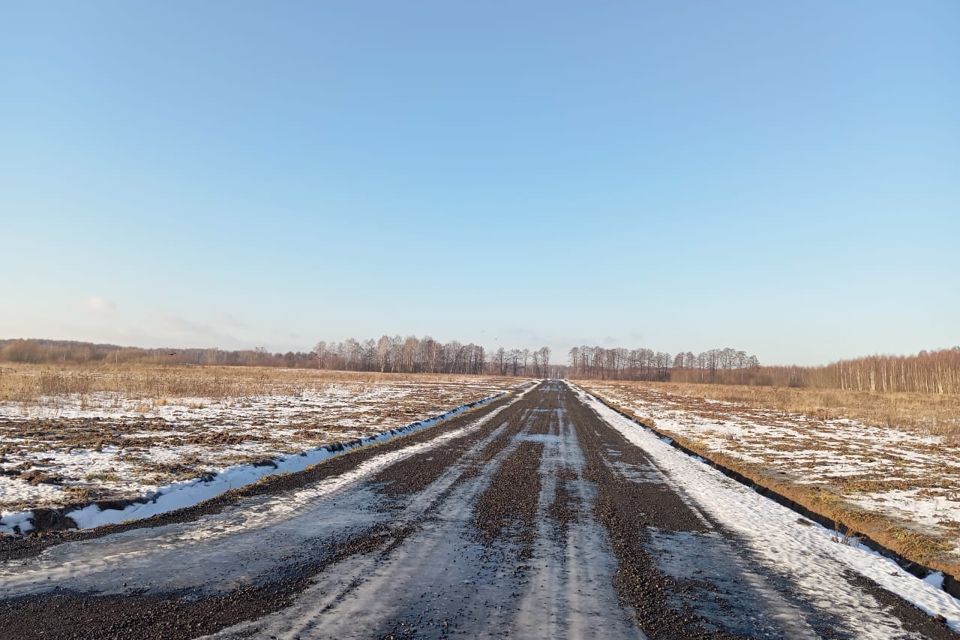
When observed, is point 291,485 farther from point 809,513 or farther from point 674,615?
point 809,513

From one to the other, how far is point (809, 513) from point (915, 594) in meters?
4.25

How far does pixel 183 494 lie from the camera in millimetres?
8820

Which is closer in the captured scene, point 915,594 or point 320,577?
point 320,577

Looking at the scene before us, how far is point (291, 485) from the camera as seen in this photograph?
32.6 ft

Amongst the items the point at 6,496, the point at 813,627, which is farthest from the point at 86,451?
the point at 813,627

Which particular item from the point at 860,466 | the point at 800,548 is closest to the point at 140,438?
the point at 800,548

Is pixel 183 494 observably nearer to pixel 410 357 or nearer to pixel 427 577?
pixel 427 577

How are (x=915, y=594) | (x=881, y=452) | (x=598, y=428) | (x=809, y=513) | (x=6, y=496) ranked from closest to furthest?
1. (x=915, y=594)
2. (x=6, y=496)
3. (x=809, y=513)
4. (x=881, y=452)
5. (x=598, y=428)

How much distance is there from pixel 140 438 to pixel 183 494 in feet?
23.7

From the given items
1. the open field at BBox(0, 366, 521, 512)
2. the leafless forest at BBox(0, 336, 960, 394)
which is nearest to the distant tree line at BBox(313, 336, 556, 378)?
the leafless forest at BBox(0, 336, 960, 394)

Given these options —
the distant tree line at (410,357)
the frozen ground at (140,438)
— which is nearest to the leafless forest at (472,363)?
the distant tree line at (410,357)

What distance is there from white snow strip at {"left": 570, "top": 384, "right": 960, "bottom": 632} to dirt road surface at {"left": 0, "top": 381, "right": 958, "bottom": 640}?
151mm

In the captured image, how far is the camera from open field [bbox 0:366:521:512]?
9094 mm

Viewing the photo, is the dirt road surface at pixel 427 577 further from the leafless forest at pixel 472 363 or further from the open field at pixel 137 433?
the leafless forest at pixel 472 363
